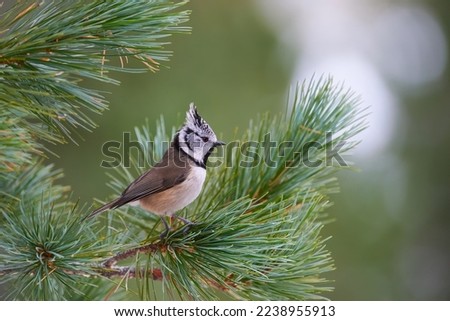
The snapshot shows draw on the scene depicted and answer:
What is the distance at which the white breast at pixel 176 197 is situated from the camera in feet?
5.61

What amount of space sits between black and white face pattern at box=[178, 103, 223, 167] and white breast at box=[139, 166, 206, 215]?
85 millimetres

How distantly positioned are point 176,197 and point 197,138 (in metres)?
0.17

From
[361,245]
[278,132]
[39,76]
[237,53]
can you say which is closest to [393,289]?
[361,245]

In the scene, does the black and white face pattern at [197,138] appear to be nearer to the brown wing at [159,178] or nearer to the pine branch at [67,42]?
the brown wing at [159,178]

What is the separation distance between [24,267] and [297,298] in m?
0.54

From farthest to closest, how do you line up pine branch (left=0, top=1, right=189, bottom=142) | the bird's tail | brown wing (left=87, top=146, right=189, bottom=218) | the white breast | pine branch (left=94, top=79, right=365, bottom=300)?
the white breast, brown wing (left=87, top=146, right=189, bottom=218), the bird's tail, pine branch (left=94, top=79, right=365, bottom=300), pine branch (left=0, top=1, right=189, bottom=142)

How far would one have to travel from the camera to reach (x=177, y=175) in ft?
6.23

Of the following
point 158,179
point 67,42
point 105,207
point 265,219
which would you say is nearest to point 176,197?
point 158,179

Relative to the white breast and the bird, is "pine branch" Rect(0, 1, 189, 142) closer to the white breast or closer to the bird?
the bird

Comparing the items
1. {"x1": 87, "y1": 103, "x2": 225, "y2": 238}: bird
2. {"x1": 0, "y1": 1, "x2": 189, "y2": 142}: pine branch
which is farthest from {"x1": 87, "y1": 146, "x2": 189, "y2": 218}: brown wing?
{"x1": 0, "y1": 1, "x2": 189, "y2": 142}: pine branch

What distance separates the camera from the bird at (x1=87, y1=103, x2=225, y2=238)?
1656 mm

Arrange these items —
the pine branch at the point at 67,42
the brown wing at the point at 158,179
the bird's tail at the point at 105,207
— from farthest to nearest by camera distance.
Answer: the brown wing at the point at 158,179 → the bird's tail at the point at 105,207 → the pine branch at the point at 67,42
